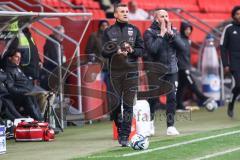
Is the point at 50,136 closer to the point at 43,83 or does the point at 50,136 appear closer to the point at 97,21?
the point at 43,83

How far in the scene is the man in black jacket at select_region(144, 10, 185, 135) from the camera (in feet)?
47.1

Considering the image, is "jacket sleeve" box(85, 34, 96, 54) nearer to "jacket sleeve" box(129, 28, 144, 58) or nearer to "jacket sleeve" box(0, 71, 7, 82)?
"jacket sleeve" box(0, 71, 7, 82)

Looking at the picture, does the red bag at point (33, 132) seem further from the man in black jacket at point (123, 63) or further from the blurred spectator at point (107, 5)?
the blurred spectator at point (107, 5)

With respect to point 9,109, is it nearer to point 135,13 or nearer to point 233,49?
point 233,49

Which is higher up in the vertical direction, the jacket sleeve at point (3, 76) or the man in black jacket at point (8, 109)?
the jacket sleeve at point (3, 76)

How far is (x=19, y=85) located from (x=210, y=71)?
7602 mm

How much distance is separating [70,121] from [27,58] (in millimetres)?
1860

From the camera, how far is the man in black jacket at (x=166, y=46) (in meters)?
14.4

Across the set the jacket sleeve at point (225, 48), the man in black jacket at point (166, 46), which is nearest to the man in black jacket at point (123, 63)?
the man in black jacket at point (166, 46)

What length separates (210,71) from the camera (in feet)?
73.0

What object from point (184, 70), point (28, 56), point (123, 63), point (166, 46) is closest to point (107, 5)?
point (184, 70)

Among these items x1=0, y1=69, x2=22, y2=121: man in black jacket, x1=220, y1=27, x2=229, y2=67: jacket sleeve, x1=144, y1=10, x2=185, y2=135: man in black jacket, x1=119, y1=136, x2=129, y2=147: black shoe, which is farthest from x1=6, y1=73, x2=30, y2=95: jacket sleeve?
x1=220, y1=27, x2=229, y2=67: jacket sleeve

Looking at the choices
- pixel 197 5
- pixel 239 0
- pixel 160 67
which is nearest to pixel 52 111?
pixel 160 67

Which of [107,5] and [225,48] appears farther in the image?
[107,5]
